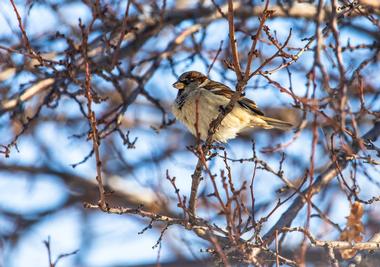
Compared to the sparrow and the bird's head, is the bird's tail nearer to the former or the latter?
the sparrow

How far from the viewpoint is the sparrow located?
4.91 meters

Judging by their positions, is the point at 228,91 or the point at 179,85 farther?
the point at 179,85

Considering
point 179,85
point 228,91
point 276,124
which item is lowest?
point 276,124

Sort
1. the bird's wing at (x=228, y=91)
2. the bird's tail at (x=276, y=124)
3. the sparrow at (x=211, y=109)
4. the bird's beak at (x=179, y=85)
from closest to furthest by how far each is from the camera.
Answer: the sparrow at (x=211, y=109) < the bird's wing at (x=228, y=91) < the bird's tail at (x=276, y=124) < the bird's beak at (x=179, y=85)

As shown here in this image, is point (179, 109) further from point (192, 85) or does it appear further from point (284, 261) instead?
point (284, 261)

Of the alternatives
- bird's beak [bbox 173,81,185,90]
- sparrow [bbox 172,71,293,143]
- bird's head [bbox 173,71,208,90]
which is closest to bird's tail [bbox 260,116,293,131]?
sparrow [bbox 172,71,293,143]

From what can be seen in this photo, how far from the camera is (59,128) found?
8.72 m

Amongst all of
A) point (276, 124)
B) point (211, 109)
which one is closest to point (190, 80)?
point (211, 109)

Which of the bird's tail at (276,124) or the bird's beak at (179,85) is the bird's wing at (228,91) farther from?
the bird's beak at (179,85)

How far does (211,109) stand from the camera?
4.89 meters

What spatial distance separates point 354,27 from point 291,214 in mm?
2999

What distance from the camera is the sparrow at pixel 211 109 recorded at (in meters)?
4.91

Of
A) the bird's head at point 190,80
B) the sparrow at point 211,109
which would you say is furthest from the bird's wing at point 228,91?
the bird's head at point 190,80

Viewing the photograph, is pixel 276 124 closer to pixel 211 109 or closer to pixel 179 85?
pixel 211 109
